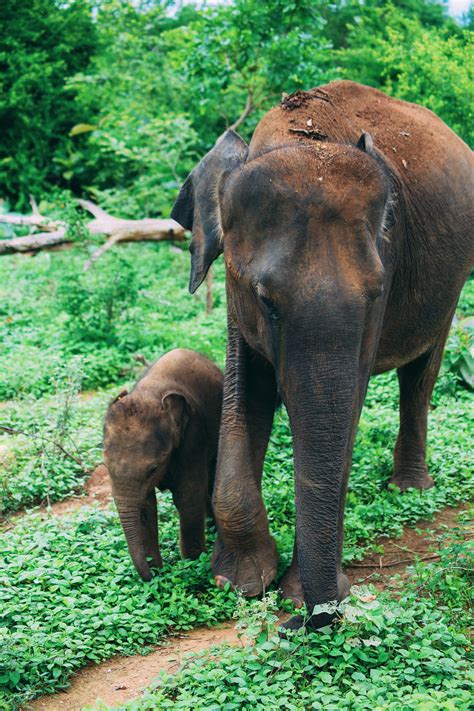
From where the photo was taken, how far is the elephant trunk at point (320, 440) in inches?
152

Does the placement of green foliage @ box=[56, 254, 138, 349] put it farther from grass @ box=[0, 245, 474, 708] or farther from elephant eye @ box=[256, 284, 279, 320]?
elephant eye @ box=[256, 284, 279, 320]

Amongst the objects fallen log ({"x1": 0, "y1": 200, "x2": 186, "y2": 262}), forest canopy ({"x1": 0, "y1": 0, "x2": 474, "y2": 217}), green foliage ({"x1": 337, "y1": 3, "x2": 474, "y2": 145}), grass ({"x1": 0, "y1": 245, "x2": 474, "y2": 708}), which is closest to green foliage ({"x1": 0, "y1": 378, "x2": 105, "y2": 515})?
grass ({"x1": 0, "y1": 245, "x2": 474, "y2": 708})

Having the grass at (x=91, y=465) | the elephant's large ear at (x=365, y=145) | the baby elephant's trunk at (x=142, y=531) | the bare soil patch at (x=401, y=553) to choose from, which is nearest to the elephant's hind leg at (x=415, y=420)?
the grass at (x=91, y=465)

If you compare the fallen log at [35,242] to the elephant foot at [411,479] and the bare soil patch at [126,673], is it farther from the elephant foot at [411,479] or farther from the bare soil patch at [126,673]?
the bare soil patch at [126,673]

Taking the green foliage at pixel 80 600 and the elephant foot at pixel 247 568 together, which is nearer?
the green foliage at pixel 80 600

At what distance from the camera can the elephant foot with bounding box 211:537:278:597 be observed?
5012 millimetres

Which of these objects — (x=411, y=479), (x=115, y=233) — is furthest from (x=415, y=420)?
(x=115, y=233)

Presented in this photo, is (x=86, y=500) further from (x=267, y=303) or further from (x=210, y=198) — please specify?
(x=267, y=303)

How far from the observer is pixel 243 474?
5.05 metres

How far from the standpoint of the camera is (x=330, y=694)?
12.2 feet

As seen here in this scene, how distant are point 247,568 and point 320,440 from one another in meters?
1.36

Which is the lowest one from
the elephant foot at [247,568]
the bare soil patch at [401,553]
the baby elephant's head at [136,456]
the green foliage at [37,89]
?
the green foliage at [37,89]

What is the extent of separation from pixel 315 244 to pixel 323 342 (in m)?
0.40

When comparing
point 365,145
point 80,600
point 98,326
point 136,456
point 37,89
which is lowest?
point 37,89
